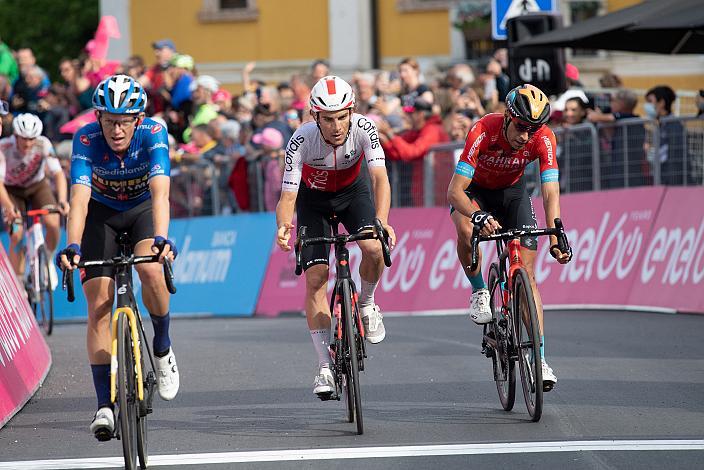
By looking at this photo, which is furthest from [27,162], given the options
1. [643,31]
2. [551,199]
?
[551,199]

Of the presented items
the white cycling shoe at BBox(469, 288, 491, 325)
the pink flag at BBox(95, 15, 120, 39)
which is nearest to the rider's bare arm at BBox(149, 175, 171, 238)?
the white cycling shoe at BBox(469, 288, 491, 325)

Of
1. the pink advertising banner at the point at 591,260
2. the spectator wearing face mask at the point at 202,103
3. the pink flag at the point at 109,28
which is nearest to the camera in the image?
the pink advertising banner at the point at 591,260

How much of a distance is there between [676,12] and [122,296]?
8.93 m

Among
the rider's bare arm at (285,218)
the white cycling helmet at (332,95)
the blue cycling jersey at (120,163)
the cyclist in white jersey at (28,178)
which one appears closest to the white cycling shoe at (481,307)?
the rider's bare arm at (285,218)

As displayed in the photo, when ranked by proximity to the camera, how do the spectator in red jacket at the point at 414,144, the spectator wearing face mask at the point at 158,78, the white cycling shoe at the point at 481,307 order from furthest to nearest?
the spectator wearing face mask at the point at 158,78, the spectator in red jacket at the point at 414,144, the white cycling shoe at the point at 481,307

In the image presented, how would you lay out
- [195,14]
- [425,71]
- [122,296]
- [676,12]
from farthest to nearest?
1. [195,14]
2. [425,71]
3. [676,12]
4. [122,296]

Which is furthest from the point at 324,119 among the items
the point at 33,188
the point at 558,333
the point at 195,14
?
the point at 195,14

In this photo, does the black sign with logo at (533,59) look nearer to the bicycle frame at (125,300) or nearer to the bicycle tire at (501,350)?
the bicycle tire at (501,350)

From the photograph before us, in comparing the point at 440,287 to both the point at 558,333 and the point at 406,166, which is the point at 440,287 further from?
the point at 558,333

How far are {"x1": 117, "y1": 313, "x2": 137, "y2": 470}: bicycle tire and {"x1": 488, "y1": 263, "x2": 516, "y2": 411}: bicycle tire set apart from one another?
2.59 m

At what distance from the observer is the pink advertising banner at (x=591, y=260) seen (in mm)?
16609

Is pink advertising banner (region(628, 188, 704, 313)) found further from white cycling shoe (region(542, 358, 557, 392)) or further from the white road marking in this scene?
the white road marking

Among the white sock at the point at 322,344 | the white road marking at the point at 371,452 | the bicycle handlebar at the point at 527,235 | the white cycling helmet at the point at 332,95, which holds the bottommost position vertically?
the white road marking at the point at 371,452

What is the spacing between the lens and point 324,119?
33.1ft
